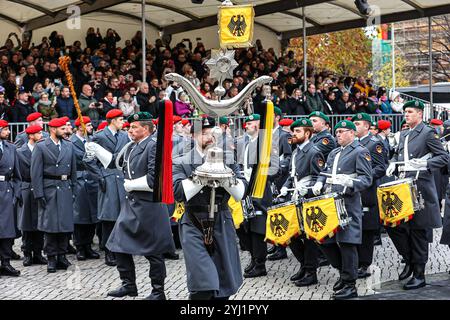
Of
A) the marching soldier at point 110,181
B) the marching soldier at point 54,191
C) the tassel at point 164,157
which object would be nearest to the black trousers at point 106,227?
the marching soldier at point 110,181

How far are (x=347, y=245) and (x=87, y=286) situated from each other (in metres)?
A: 3.06

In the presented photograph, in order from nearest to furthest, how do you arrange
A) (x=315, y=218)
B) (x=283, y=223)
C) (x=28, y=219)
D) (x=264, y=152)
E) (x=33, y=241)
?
(x=264, y=152) < (x=315, y=218) < (x=283, y=223) < (x=28, y=219) < (x=33, y=241)

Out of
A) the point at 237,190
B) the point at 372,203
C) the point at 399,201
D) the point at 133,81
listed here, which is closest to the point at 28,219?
the point at 372,203

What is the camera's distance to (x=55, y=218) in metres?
11.1

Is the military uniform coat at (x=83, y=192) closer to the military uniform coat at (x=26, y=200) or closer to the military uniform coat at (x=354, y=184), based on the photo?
the military uniform coat at (x=26, y=200)

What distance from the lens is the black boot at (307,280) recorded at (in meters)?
10.1

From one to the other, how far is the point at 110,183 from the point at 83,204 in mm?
675

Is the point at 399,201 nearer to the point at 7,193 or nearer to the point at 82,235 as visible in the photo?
the point at 82,235

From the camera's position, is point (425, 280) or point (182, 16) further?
point (182, 16)

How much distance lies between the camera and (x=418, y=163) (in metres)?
10.0

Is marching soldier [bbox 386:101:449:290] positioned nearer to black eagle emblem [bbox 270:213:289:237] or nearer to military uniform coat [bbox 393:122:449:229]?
military uniform coat [bbox 393:122:449:229]

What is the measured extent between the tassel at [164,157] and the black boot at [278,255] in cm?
482
